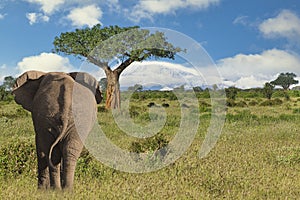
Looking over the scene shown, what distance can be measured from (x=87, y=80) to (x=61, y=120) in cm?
73

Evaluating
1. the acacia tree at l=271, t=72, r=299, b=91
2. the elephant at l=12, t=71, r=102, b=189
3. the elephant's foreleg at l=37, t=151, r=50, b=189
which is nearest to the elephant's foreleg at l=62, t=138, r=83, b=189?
the elephant at l=12, t=71, r=102, b=189

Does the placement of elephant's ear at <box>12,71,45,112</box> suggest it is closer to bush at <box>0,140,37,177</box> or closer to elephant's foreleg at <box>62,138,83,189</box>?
elephant's foreleg at <box>62,138,83,189</box>

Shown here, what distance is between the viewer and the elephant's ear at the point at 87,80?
19.0 ft

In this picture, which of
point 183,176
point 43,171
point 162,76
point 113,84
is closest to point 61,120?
point 43,171

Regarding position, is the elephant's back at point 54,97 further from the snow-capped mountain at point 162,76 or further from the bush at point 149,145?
the bush at point 149,145

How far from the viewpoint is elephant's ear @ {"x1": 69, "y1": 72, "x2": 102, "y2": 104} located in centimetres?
579

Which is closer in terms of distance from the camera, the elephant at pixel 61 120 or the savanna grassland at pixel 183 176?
the elephant at pixel 61 120

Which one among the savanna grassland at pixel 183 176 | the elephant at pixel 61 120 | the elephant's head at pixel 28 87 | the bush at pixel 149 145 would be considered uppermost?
the elephant's head at pixel 28 87

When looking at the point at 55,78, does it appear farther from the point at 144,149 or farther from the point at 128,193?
the point at 144,149

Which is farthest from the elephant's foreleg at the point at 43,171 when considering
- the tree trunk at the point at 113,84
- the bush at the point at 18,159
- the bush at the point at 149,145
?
the tree trunk at the point at 113,84

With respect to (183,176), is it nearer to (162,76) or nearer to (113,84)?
(162,76)

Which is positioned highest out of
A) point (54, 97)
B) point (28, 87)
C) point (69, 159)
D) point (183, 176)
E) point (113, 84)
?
point (113, 84)

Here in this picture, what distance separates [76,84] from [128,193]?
169cm

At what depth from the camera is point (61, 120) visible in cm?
540
